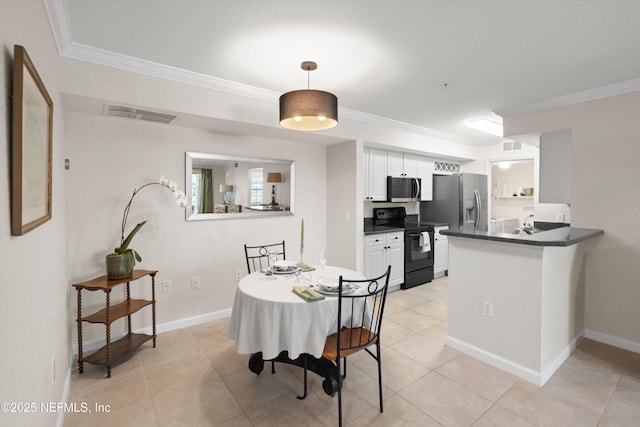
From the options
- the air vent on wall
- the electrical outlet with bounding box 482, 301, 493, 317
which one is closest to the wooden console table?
the electrical outlet with bounding box 482, 301, 493, 317

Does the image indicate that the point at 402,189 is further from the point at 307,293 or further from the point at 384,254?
the point at 307,293

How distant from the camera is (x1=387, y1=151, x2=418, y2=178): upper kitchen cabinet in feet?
15.9

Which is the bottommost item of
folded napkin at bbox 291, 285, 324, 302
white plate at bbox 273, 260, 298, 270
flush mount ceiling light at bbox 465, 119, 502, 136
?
folded napkin at bbox 291, 285, 324, 302

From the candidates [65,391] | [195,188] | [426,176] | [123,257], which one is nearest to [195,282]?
[123,257]

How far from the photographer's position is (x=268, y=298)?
2.04 meters

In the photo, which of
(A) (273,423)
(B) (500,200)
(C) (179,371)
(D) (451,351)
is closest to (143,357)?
(C) (179,371)

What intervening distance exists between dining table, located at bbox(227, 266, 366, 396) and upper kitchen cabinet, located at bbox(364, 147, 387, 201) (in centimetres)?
246

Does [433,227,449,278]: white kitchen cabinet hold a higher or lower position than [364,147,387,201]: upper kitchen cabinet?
lower

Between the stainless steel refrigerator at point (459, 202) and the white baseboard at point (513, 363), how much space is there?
255cm

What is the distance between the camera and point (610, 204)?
3051 millimetres

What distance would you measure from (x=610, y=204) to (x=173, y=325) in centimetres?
444

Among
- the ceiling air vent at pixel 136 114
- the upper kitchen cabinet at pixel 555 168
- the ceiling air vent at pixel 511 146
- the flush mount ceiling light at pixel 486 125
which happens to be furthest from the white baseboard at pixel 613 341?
the ceiling air vent at pixel 136 114

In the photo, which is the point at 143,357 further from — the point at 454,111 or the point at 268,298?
the point at 454,111

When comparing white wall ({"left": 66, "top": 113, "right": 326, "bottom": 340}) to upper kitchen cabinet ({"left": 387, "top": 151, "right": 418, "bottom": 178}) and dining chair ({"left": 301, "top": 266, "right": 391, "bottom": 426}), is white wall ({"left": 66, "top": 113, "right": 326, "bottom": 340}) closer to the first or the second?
upper kitchen cabinet ({"left": 387, "top": 151, "right": 418, "bottom": 178})
